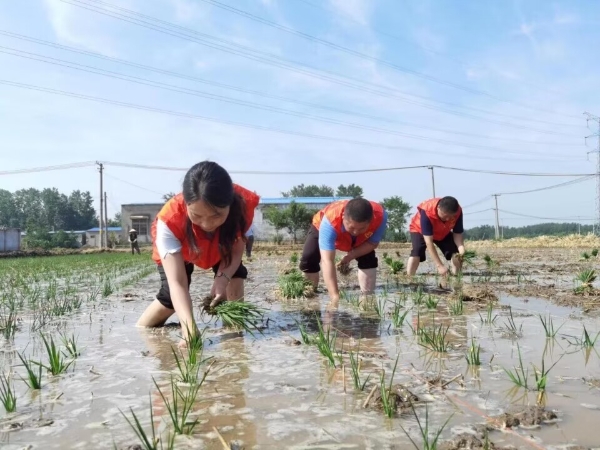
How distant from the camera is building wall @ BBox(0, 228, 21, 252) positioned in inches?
1321

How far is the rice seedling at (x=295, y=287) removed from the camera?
5.96 meters

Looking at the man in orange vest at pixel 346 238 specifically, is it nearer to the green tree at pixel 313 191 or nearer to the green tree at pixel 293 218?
the green tree at pixel 293 218

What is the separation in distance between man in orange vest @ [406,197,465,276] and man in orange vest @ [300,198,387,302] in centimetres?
137

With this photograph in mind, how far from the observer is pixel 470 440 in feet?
5.59

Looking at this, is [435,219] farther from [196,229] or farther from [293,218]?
[293,218]

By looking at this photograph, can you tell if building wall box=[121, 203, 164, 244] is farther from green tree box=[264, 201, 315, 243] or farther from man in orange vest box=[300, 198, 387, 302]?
man in orange vest box=[300, 198, 387, 302]

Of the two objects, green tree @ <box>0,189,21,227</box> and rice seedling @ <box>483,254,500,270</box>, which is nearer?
rice seedling @ <box>483,254,500,270</box>

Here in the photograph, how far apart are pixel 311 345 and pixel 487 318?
5.20 ft

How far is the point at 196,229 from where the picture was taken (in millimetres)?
3650

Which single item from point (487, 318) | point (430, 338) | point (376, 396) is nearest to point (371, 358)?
point (430, 338)

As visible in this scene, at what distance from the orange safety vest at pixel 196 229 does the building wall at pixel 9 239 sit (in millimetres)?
33987

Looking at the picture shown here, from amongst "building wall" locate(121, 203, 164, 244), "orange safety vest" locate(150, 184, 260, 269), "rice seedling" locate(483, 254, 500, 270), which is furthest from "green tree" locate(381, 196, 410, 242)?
"orange safety vest" locate(150, 184, 260, 269)

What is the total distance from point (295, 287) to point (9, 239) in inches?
1339

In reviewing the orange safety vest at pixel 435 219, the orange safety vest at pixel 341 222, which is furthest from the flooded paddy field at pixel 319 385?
the orange safety vest at pixel 435 219
